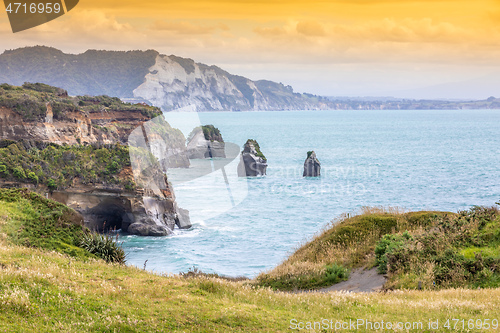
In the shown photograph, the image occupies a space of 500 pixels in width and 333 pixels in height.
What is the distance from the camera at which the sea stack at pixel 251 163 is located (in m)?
86.7

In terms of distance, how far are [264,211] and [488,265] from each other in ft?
159

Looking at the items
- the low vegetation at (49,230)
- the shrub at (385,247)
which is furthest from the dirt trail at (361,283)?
the low vegetation at (49,230)

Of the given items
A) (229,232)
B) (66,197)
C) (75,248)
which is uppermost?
(75,248)

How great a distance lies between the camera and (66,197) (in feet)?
145

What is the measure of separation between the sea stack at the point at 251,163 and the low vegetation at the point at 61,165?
3855 cm

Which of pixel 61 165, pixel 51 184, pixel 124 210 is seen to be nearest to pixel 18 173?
pixel 51 184

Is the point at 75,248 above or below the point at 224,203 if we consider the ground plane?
above

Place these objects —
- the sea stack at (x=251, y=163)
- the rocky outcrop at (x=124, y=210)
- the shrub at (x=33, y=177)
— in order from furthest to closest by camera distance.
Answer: the sea stack at (x=251, y=163)
the rocky outcrop at (x=124, y=210)
the shrub at (x=33, y=177)

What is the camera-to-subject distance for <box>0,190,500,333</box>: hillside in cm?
757

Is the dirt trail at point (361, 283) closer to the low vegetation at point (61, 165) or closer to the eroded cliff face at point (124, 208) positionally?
the eroded cliff face at point (124, 208)

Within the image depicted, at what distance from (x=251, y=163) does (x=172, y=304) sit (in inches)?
3098

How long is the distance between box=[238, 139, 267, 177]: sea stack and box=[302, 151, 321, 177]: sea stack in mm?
8646

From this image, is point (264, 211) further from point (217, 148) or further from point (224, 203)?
point (217, 148)

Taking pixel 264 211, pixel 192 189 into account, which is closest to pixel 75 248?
pixel 264 211
